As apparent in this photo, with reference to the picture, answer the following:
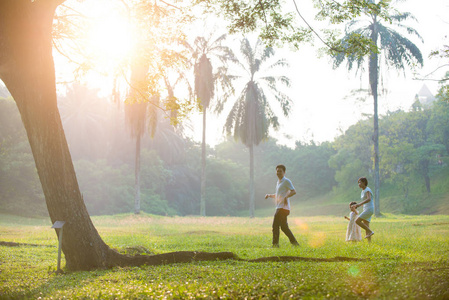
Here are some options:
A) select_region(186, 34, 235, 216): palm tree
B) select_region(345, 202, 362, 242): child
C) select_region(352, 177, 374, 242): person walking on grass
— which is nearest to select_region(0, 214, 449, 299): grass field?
select_region(352, 177, 374, 242): person walking on grass

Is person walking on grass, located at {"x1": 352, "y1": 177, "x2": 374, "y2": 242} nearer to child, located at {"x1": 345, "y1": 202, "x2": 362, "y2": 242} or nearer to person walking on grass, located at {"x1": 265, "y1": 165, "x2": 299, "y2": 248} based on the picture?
child, located at {"x1": 345, "y1": 202, "x2": 362, "y2": 242}

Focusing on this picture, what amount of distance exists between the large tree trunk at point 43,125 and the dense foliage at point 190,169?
2787 cm

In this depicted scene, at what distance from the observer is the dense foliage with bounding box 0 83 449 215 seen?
3431 centimetres

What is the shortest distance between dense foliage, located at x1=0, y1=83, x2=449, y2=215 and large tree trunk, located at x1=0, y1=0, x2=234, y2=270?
27868 millimetres

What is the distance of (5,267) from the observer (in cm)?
794

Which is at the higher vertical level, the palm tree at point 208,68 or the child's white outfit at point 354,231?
the palm tree at point 208,68

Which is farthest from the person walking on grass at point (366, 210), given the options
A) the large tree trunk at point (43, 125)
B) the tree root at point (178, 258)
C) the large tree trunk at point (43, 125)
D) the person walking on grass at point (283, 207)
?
the large tree trunk at point (43, 125)

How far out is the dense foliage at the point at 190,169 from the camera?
1351 inches

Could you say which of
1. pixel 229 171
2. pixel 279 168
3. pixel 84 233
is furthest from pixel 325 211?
pixel 84 233

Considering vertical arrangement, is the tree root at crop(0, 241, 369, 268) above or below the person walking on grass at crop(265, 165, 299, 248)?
below

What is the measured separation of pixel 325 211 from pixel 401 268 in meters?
43.3

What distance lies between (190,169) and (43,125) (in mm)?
48173

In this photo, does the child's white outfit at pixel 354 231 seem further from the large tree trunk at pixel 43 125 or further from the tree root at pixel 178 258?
the large tree trunk at pixel 43 125

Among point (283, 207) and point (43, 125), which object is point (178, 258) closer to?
point (283, 207)
